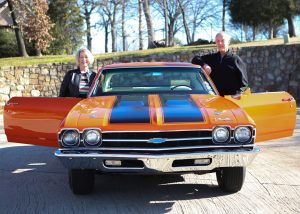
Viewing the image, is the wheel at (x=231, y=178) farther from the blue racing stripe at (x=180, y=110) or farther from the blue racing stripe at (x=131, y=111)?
the blue racing stripe at (x=131, y=111)

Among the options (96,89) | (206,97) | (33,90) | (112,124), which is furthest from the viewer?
(33,90)

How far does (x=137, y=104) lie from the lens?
500cm

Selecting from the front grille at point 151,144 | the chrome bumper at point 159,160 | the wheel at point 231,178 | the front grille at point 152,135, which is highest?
the front grille at point 152,135

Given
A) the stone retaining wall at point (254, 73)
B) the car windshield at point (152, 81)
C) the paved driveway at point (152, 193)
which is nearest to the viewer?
the paved driveway at point (152, 193)

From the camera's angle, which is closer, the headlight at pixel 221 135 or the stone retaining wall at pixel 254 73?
the headlight at pixel 221 135

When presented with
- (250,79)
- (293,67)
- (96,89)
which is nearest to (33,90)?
(250,79)

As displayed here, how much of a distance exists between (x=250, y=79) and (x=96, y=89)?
12.8 m

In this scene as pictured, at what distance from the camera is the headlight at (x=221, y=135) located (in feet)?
14.5

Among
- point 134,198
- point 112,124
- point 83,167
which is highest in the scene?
point 112,124

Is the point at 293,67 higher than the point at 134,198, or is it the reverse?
the point at 293,67

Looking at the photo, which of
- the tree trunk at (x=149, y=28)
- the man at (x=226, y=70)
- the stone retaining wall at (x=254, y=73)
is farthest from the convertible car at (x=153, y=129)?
the tree trunk at (x=149, y=28)

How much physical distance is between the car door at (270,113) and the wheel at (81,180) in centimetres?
189

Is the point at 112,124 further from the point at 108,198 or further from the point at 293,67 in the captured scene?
the point at 293,67

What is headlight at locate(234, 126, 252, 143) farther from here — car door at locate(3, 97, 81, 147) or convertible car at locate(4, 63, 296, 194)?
car door at locate(3, 97, 81, 147)
